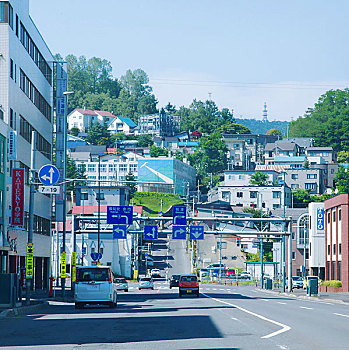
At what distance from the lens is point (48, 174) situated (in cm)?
3525

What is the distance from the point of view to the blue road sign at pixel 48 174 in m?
35.2

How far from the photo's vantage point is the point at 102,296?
32781mm

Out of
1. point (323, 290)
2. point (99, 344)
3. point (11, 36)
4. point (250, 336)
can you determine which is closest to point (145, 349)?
point (99, 344)

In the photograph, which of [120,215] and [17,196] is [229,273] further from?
[17,196]

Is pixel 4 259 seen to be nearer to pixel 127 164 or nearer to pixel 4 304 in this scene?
pixel 4 304

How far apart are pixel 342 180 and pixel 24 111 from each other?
11118cm

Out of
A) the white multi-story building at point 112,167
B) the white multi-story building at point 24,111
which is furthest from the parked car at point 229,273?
the white multi-story building at point 112,167

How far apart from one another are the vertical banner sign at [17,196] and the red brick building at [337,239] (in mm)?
30746

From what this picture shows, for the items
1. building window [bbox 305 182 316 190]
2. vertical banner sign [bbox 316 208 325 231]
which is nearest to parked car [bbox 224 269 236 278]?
vertical banner sign [bbox 316 208 325 231]

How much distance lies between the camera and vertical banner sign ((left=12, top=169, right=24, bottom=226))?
149ft

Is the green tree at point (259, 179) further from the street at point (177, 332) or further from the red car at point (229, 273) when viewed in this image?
the street at point (177, 332)

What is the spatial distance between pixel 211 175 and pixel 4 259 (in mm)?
128895

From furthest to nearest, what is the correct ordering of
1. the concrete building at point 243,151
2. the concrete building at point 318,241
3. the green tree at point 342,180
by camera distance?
the concrete building at point 243,151, the green tree at point 342,180, the concrete building at point 318,241

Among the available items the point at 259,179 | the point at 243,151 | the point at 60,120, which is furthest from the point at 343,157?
the point at 60,120
